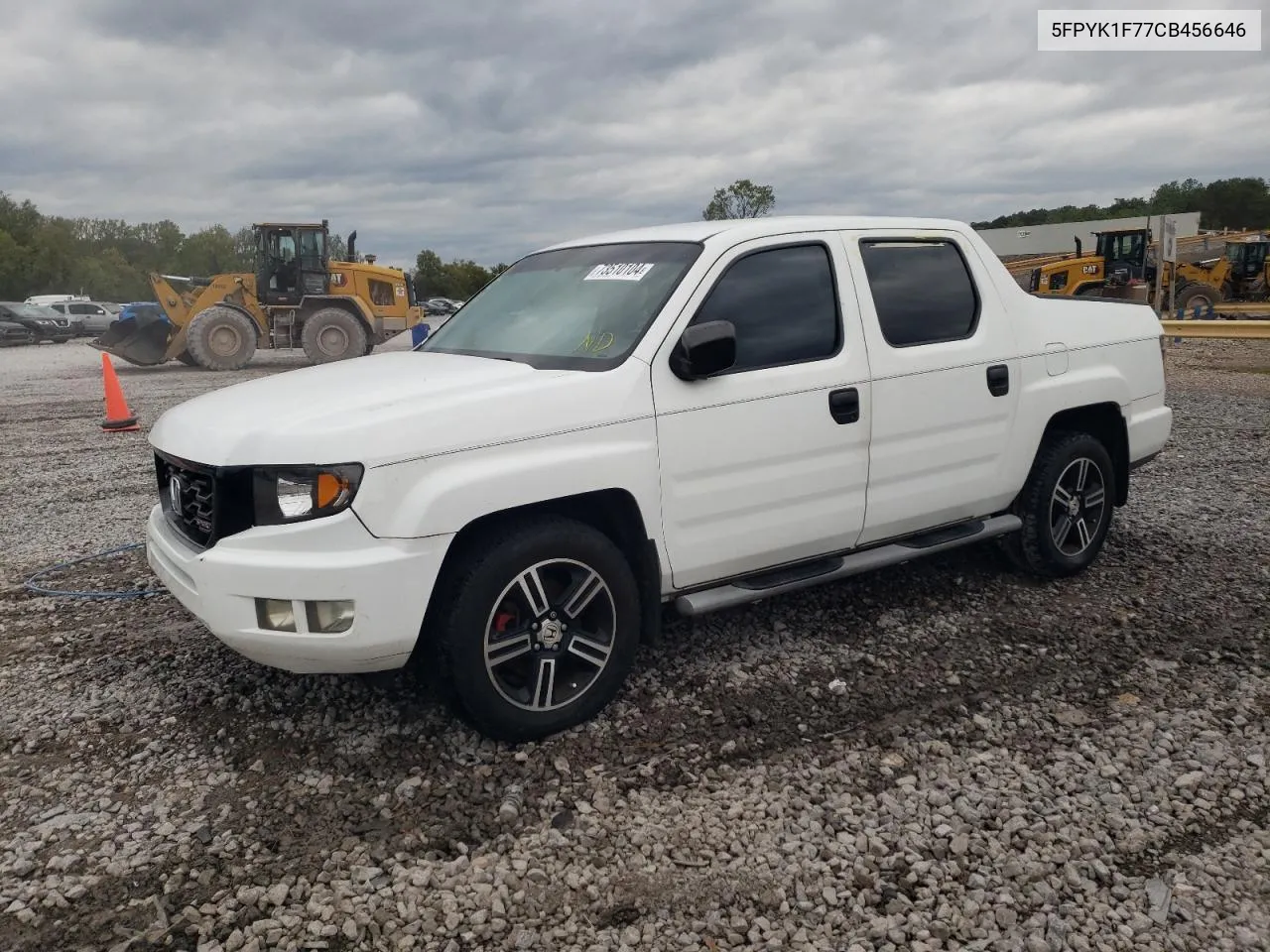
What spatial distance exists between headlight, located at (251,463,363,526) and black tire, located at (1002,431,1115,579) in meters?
3.31

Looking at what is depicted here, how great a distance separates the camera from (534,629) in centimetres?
330

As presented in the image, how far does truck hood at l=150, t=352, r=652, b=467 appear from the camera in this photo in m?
2.97

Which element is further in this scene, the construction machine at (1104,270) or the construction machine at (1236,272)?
the construction machine at (1236,272)

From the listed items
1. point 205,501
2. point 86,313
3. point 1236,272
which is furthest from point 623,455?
point 86,313

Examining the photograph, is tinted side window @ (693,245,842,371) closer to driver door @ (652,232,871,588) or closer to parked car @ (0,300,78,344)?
driver door @ (652,232,871,588)

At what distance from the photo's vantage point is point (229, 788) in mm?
3123

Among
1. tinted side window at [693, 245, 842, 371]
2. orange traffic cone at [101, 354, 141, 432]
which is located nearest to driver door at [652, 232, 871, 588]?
tinted side window at [693, 245, 842, 371]

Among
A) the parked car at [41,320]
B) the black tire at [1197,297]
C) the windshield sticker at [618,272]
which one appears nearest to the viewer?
the windshield sticker at [618,272]

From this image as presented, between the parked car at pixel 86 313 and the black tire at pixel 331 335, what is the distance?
68.1 ft

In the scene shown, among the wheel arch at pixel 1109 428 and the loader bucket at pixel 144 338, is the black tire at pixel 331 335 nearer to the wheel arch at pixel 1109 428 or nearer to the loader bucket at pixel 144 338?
the loader bucket at pixel 144 338

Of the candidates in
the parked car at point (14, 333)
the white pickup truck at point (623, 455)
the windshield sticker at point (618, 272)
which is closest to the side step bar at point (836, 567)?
the white pickup truck at point (623, 455)

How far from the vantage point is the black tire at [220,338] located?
18.7 m

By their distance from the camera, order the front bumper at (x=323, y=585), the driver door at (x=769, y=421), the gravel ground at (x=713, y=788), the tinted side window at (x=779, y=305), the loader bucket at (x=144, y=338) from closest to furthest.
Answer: the gravel ground at (x=713, y=788), the front bumper at (x=323, y=585), the driver door at (x=769, y=421), the tinted side window at (x=779, y=305), the loader bucket at (x=144, y=338)

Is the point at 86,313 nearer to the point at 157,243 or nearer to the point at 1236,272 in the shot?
the point at 1236,272
